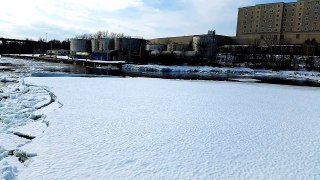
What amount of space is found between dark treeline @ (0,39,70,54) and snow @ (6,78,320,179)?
428 feet

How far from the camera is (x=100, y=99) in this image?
15242 millimetres

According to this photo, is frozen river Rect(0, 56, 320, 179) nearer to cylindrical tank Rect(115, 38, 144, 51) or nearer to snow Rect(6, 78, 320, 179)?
snow Rect(6, 78, 320, 179)

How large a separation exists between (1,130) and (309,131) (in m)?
9.18

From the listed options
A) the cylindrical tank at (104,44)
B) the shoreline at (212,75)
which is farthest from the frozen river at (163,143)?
the cylindrical tank at (104,44)

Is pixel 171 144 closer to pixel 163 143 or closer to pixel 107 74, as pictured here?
pixel 163 143

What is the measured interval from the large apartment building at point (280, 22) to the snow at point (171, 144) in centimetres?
8913

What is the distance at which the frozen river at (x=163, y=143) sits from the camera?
6.40 meters

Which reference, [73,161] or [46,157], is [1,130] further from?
[73,161]

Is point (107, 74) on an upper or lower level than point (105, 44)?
lower

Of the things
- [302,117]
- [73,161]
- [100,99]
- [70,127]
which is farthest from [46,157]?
[302,117]

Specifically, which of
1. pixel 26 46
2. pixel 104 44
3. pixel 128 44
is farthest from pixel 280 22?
pixel 26 46

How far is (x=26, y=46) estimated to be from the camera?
144 meters

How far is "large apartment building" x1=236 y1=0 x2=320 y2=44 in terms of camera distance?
9225cm

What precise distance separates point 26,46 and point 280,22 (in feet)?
345
